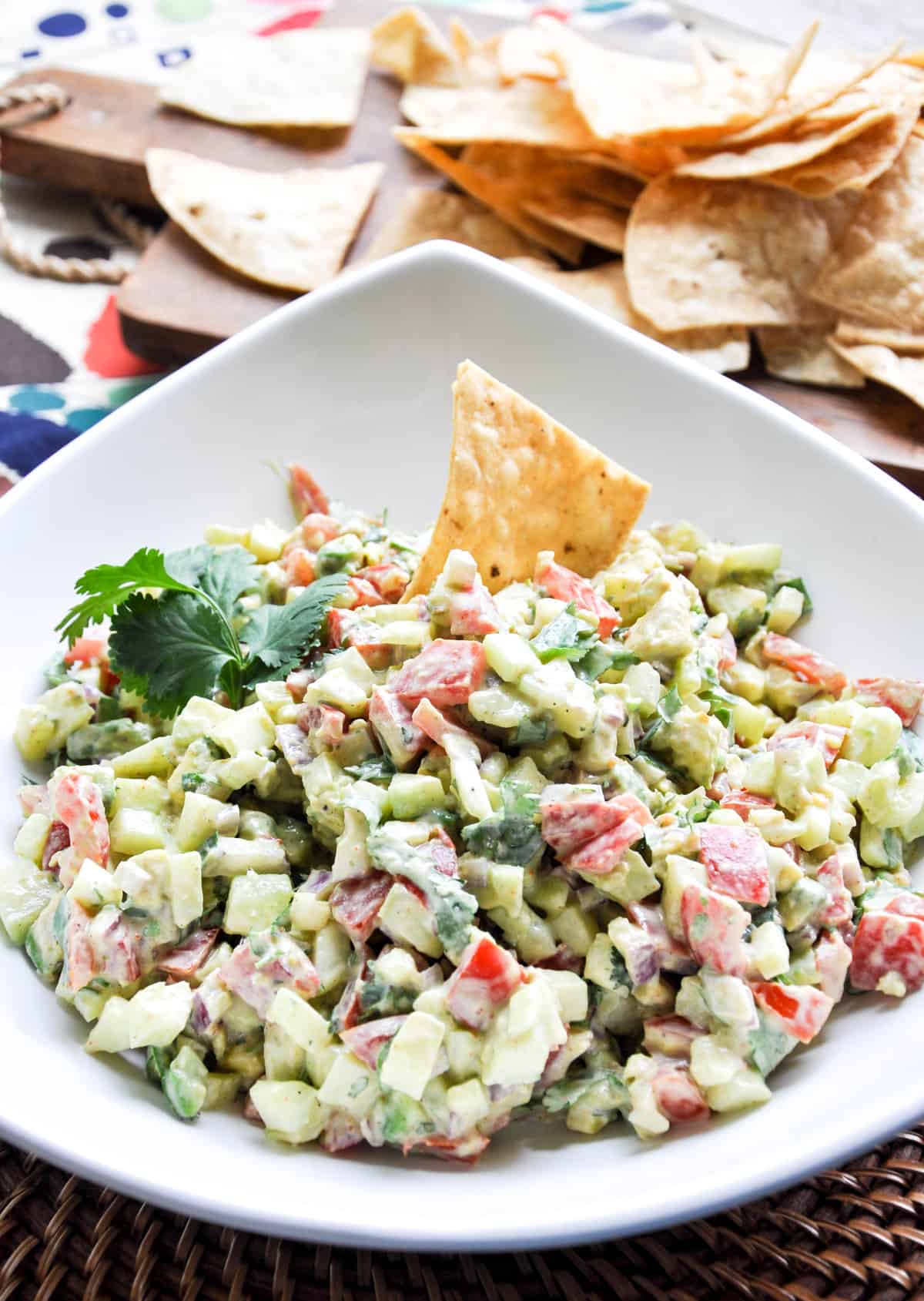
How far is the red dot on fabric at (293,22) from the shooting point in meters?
4.87

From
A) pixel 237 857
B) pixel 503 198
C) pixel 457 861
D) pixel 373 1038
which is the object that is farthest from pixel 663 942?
pixel 503 198

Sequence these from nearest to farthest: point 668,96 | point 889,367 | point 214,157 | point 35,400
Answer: point 889,367 < point 35,400 < point 668,96 < point 214,157

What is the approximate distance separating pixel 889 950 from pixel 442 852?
2.09 ft

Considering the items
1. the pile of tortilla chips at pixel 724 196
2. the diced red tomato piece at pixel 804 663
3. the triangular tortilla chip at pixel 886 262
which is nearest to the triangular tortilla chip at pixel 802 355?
the pile of tortilla chips at pixel 724 196

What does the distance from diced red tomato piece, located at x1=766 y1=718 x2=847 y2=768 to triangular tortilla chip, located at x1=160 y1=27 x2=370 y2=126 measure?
2.90 m

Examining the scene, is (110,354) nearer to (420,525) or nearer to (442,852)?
(420,525)

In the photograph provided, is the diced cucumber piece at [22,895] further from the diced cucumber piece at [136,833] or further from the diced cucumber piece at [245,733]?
the diced cucumber piece at [245,733]

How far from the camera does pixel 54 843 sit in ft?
6.97

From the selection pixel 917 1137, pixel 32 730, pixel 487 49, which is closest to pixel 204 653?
pixel 32 730

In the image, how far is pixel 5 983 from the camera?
1.99 metres

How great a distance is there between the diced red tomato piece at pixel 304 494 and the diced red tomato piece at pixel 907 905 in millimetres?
1433

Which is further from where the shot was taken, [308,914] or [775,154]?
[775,154]

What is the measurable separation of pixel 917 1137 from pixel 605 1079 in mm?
547

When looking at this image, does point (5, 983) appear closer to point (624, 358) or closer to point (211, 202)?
point (624, 358)
